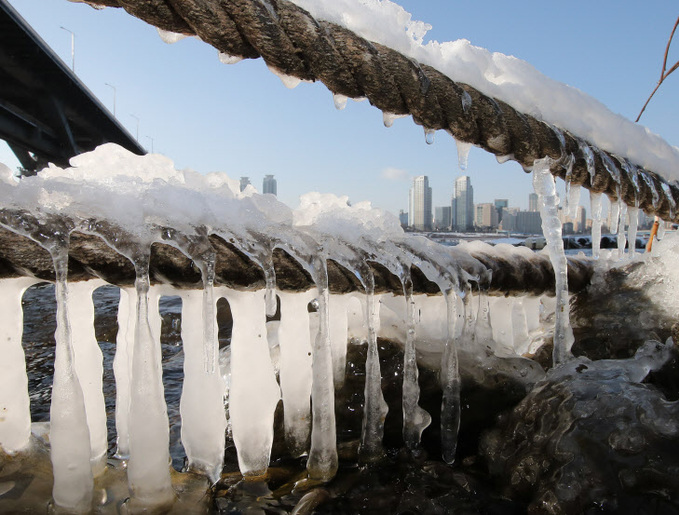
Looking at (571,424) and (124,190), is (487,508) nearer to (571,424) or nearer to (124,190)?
(571,424)

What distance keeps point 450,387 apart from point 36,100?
14.5m

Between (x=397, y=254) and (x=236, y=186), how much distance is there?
702 millimetres

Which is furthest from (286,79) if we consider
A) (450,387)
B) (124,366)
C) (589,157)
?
(589,157)

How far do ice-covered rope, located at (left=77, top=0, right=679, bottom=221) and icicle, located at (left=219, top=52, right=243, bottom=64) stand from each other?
0.02 meters

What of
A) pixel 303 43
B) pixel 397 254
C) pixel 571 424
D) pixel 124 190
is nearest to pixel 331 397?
pixel 397 254

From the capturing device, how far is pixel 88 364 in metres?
1.43

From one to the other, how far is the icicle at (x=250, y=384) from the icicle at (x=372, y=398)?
389mm

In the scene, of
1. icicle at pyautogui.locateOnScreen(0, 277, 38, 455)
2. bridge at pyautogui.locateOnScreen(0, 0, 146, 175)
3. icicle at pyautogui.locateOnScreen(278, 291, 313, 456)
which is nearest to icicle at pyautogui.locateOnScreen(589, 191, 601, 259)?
icicle at pyautogui.locateOnScreen(278, 291, 313, 456)

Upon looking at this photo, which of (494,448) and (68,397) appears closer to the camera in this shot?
(68,397)

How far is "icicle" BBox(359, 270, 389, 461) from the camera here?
5.36 ft

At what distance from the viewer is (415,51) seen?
1672mm

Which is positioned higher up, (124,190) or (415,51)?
(415,51)

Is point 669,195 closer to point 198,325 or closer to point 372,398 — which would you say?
point 372,398

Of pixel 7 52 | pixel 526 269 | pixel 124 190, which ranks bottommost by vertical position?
pixel 526 269
